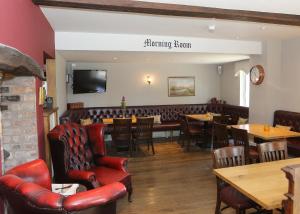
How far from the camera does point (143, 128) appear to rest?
5.85 meters

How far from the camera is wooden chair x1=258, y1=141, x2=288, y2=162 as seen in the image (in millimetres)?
2775

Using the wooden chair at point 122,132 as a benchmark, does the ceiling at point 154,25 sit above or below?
above

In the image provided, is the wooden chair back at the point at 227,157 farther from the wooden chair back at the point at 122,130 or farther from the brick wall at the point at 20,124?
the wooden chair back at the point at 122,130

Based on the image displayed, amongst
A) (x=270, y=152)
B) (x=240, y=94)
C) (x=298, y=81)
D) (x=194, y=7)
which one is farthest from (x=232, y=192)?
(x=240, y=94)

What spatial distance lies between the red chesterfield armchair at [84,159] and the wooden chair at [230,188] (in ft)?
3.98

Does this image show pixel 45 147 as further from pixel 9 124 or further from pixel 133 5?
pixel 133 5

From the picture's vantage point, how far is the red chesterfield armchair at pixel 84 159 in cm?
296

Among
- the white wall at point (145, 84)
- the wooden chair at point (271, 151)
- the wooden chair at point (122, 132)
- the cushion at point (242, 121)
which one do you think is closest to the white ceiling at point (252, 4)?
the wooden chair at point (271, 151)

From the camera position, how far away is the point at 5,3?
1953mm

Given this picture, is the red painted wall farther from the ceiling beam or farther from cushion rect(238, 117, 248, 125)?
cushion rect(238, 117, 248, 125)

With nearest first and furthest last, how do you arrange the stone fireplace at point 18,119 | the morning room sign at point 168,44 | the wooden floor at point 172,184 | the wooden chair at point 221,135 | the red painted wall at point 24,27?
the red painted wall at point 24,27 → the stone fireplace at point 18,119 → the wooden floor at point 172,184 → the wooden chair at point 221,135 → the morning room sign at point 168,44

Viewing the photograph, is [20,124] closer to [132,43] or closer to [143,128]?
[132,43]

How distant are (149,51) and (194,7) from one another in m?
2.09

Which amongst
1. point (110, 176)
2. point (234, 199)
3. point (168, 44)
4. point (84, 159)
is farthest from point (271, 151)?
point (168, 44)
